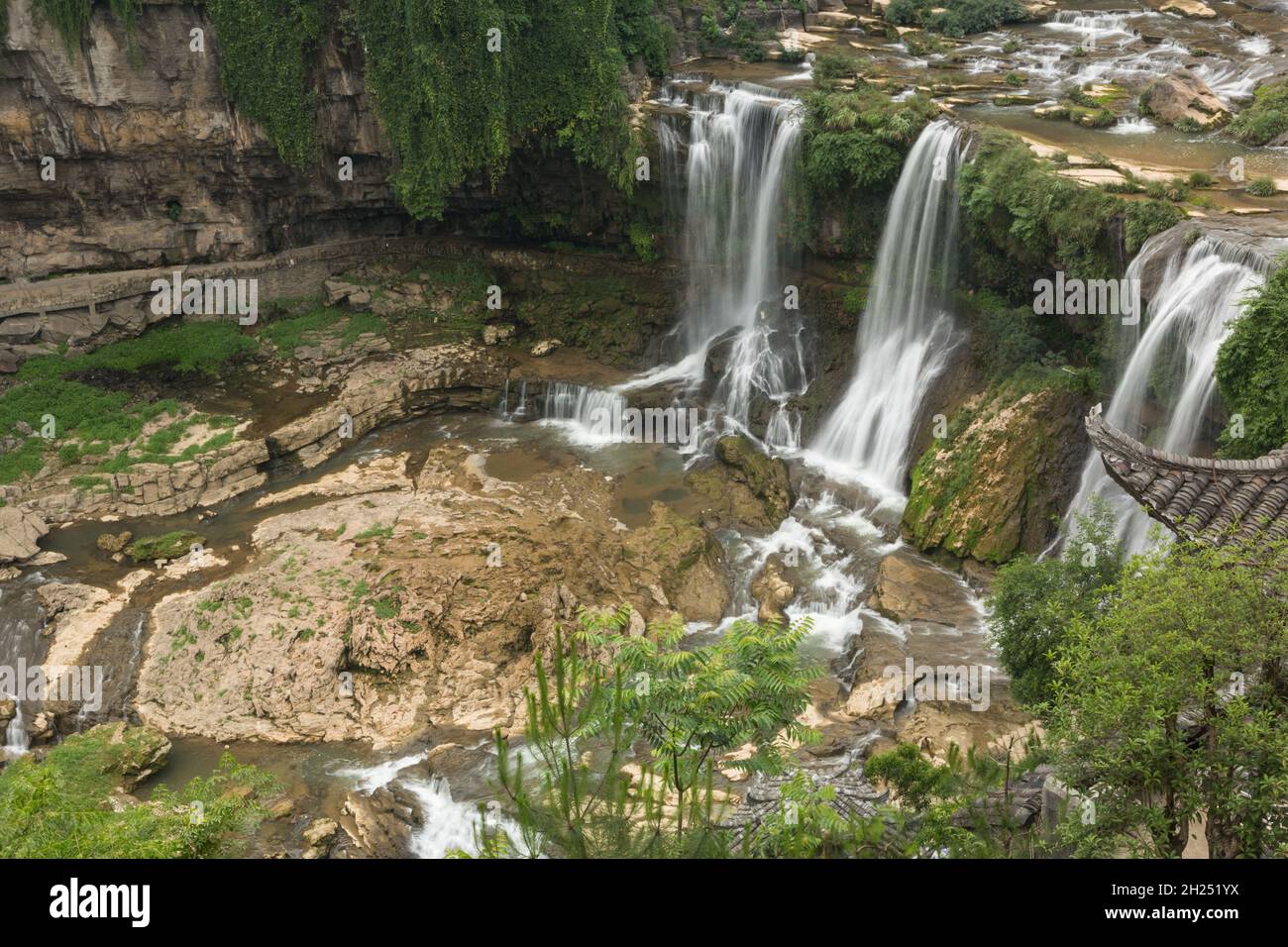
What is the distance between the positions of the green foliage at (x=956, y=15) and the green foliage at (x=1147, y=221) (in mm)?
18002

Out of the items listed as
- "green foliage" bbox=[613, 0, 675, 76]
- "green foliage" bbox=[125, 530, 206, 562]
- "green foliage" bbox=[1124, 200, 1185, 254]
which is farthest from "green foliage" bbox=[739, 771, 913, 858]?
"green foliage" bbox=[613, 0, 675, 76]

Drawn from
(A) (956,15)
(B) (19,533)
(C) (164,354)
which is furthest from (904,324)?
(B) (19,533)

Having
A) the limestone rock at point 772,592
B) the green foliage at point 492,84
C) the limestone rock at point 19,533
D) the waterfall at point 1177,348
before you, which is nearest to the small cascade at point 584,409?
the green foliage at point 492,84

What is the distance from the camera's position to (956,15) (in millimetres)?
35062

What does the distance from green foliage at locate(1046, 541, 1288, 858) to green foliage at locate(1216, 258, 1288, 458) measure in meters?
6.60

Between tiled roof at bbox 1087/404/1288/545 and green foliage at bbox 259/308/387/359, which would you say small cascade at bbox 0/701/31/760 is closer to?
green foliage at bbox 259/308/387/359

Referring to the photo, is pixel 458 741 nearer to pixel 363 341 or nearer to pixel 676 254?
pixel 363 341

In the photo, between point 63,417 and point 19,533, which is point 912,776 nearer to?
point 19,533

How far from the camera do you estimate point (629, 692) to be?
7.97m

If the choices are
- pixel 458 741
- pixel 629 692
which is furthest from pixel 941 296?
pixel 629 692

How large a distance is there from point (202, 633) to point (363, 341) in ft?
37.2

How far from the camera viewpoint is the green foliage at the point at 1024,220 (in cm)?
2016
